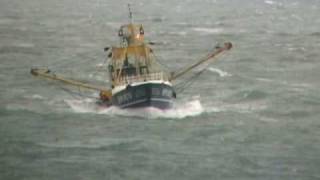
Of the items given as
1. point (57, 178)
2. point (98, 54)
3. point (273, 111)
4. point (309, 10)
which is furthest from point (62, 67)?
point (309, 10)

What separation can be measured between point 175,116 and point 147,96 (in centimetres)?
303

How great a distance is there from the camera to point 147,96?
79250mm

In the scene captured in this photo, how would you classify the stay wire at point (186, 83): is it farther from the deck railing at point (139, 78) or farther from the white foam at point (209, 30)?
the white foam at point (209, 30)

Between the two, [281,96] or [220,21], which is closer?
[281,96]

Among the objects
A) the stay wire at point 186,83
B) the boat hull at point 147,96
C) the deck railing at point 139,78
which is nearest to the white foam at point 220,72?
the stay wire at point 186,83

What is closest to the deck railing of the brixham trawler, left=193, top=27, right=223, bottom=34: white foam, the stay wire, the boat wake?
the brixham trawler

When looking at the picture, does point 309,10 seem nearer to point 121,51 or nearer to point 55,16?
point 55,16

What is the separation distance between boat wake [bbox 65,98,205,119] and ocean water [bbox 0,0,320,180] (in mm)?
111

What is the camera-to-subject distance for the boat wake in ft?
261

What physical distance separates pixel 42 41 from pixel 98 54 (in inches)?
570

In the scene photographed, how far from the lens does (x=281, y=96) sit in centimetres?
9081

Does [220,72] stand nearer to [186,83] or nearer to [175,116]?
[186,83]

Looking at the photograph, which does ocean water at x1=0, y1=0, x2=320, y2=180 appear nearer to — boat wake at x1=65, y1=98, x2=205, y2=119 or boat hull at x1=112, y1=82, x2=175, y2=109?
boat wake at x1=65, y1=98, x2=205, y2=119

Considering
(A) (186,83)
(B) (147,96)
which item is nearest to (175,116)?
(B) (147,96)
